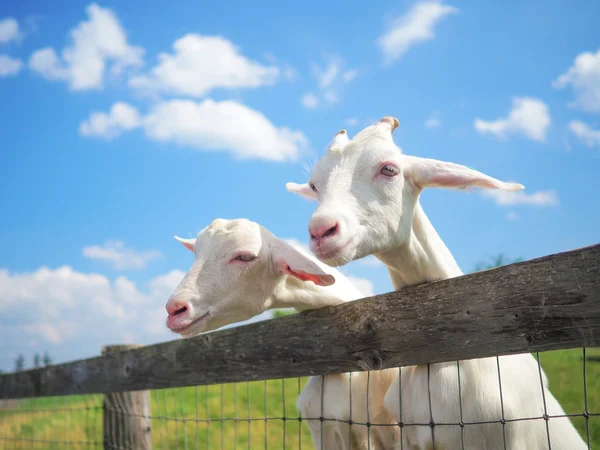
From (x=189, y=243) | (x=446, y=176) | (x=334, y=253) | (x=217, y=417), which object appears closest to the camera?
(x=334, y=253)

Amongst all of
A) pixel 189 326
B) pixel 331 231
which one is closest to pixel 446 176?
pixel 331 231

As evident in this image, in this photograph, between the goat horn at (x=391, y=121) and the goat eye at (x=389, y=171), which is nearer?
the goat eye at (x=389, y=171)

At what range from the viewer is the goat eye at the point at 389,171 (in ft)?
7.95

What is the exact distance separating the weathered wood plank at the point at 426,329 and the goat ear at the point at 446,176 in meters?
0.65

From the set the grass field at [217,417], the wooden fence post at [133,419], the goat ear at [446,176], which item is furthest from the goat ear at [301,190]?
the grass field at [217,417]

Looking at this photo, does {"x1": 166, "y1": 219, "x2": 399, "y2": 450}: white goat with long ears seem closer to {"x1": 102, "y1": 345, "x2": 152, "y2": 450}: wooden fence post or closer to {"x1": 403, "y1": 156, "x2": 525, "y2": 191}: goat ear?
{"x1": 403, "y1": 156, "x2": 525, "y2": 191}: goat ear

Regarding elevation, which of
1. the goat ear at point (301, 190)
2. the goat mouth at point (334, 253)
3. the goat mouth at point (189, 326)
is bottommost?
the goat mouth at point (189, 326)

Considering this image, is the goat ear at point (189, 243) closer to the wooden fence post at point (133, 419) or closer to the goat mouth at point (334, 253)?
the wooden fence post at point (133, 419)

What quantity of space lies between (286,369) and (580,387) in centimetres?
406

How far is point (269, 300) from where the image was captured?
2.76 m

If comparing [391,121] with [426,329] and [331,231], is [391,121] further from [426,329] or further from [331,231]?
[426,329]

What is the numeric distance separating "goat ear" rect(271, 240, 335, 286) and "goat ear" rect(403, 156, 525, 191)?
57cm

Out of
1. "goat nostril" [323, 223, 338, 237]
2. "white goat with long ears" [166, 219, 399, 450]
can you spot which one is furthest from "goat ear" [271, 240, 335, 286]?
"goat nostril" [323, 223, 338, 237]

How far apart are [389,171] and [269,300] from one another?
2.86 ft
